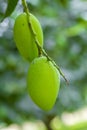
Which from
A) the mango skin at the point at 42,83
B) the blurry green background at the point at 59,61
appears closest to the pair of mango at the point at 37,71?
the mango skin at the point at 42,83

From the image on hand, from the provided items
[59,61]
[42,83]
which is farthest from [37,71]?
[59,61]

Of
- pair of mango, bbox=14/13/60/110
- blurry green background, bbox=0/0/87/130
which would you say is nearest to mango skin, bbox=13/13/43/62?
pair of mango, bbox=14/13/60/110

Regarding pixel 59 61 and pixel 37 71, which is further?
pixel 59 61

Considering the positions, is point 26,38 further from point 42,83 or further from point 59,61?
point 59,61

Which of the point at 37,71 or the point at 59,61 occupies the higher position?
the point at 37,71

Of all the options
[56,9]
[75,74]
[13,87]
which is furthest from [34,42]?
[75,74]

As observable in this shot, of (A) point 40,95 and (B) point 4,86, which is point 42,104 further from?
(B) point 4,86
